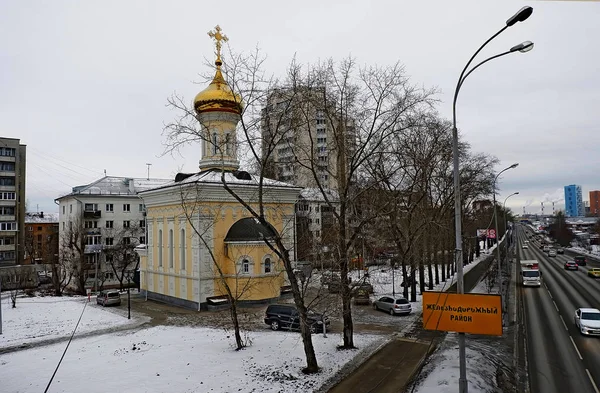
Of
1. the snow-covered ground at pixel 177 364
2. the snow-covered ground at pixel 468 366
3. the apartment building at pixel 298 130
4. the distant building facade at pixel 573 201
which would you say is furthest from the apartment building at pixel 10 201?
the distant building facade at pixel 573 201

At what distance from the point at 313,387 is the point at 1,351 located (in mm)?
13792

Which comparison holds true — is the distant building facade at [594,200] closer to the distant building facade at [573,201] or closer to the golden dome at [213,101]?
the distant building facade at [573,201]

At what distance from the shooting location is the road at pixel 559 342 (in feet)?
40.9

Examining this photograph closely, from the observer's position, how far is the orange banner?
8.92 meters

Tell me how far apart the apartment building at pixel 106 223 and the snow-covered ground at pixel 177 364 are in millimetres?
25231

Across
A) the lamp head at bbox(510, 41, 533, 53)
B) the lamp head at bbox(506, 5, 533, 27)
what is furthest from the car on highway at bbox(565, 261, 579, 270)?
the lamp head at bbox(506, 5, 533, 27)

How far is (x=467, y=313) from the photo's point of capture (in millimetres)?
9102

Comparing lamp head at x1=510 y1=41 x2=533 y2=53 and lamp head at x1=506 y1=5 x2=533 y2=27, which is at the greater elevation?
lamp head at x1=506 y1=5 x2=533 y2=27

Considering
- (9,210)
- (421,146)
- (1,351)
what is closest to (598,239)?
(421,146)

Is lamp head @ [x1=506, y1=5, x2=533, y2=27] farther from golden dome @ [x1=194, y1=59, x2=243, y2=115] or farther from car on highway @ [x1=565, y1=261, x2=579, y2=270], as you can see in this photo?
car on highway @ [x1=565, y1=261, x2=579, y2=270]

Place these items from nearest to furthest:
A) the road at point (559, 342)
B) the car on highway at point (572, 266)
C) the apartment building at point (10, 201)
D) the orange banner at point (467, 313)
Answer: the orange banner at point (467, 313), the road at point (559, 342), the car on highway at point (572, 266), the apartment building at point (10, 201)

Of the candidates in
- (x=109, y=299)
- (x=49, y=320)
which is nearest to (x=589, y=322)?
(x=109, y=299)

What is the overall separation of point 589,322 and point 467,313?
12.3 metres

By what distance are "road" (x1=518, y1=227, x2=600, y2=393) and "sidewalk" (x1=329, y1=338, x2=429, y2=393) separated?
12.0 feet
